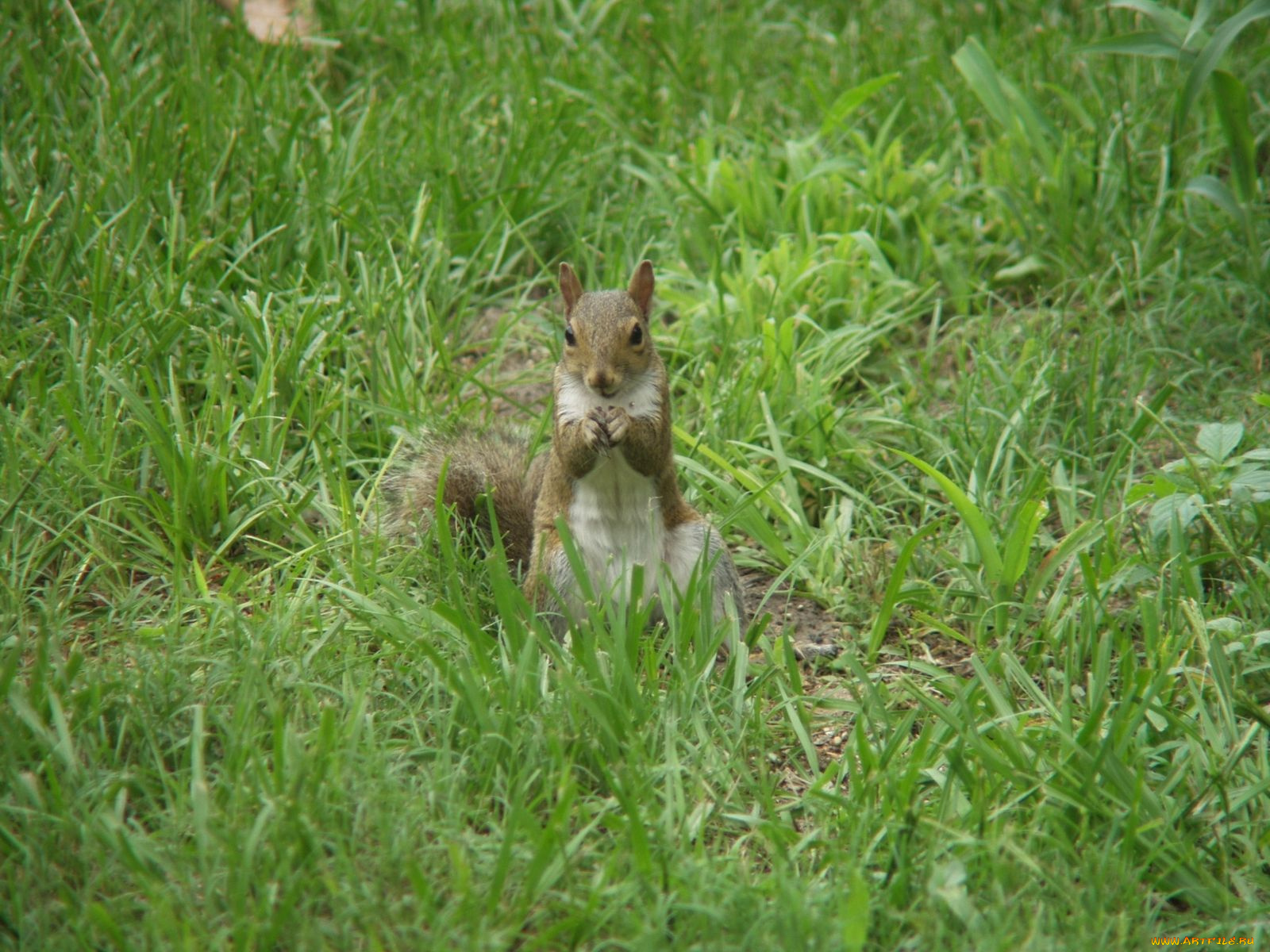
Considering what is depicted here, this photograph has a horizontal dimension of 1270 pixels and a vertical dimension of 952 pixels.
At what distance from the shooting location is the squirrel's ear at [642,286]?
103 inches

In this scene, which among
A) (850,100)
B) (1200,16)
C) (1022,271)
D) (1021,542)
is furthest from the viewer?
(850,100)

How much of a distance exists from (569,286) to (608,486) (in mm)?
473

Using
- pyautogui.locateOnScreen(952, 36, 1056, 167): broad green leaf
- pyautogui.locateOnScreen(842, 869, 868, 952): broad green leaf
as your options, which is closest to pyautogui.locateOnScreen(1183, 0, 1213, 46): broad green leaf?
pyautogui.locateOnScreen(952, 36, 1056, 167): broad green leaf

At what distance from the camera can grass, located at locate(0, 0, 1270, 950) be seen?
5.80ft

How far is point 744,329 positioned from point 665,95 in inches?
55.7

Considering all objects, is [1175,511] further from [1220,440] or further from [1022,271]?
[1022,271]

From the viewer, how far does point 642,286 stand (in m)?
2.64

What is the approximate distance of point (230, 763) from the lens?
73.4 inches

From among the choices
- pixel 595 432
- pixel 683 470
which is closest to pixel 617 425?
pixel 595 432

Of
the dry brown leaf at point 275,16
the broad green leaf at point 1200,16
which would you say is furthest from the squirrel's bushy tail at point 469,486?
the dry brown leaf at point 275,16

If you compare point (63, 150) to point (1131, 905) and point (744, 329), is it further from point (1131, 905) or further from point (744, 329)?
point (1131, 905)

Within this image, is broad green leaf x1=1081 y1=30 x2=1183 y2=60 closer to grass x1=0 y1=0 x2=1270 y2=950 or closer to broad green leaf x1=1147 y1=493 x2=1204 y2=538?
grass x1=0 y1=0 x2=1270 y2=950

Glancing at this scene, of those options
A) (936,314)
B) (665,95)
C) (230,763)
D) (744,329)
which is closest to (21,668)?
(230,763)

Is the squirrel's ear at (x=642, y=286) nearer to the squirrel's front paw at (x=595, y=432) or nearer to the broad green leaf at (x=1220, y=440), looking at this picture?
the squirrel's front paw at (x=595, y=432)
